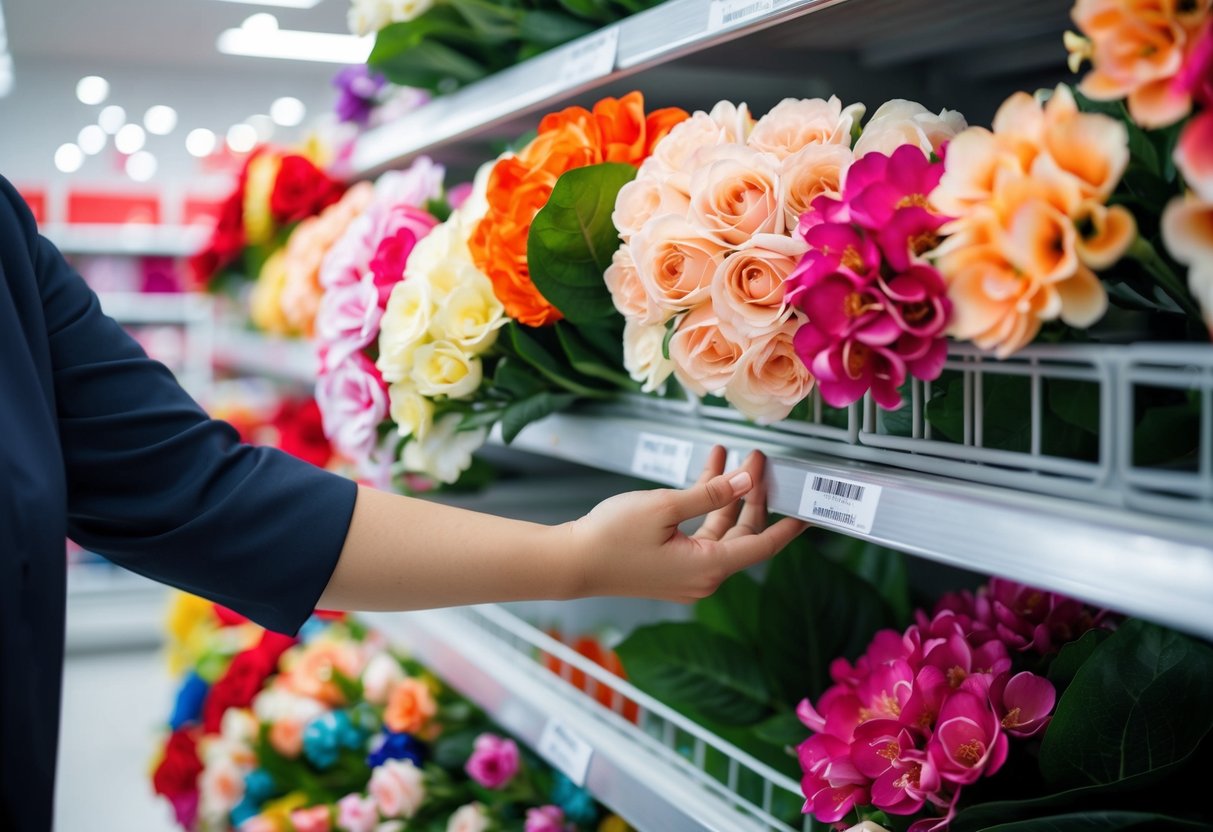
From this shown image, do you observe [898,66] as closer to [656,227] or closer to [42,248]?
[656,227]

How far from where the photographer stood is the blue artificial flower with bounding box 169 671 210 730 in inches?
93.7

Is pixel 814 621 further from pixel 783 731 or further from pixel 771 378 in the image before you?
pixel 771 378

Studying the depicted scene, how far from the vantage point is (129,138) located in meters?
7.85

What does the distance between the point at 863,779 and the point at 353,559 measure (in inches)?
20.2

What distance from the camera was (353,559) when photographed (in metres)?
1.07

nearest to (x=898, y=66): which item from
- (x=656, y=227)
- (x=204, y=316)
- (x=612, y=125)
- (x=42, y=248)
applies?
(x=612, y=125)

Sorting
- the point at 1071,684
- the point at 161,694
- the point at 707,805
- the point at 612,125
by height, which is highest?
the point at 612,125

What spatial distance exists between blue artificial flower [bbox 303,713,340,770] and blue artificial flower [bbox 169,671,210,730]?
0.71 meters

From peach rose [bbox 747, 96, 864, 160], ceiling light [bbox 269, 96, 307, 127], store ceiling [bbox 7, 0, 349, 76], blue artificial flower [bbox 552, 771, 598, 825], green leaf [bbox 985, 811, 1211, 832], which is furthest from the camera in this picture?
ceiling light [bbox 269, 96, 307, 127]

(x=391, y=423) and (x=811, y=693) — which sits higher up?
(x=391, y=423)

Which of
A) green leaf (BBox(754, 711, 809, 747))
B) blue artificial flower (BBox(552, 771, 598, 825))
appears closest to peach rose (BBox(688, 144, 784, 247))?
green leaf (BBox(754, 711, 809, 747))

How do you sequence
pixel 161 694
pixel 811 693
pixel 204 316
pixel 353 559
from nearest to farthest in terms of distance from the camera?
1. pixel 353 559
2. pixel 811 693
3. pixel 161 694
4. pixel 204 316

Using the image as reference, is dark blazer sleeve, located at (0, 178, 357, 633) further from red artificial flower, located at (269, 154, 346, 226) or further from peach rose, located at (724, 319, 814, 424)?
red artificial flower, located at (269, 154, 346, 226)

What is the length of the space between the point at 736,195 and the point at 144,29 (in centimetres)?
662
